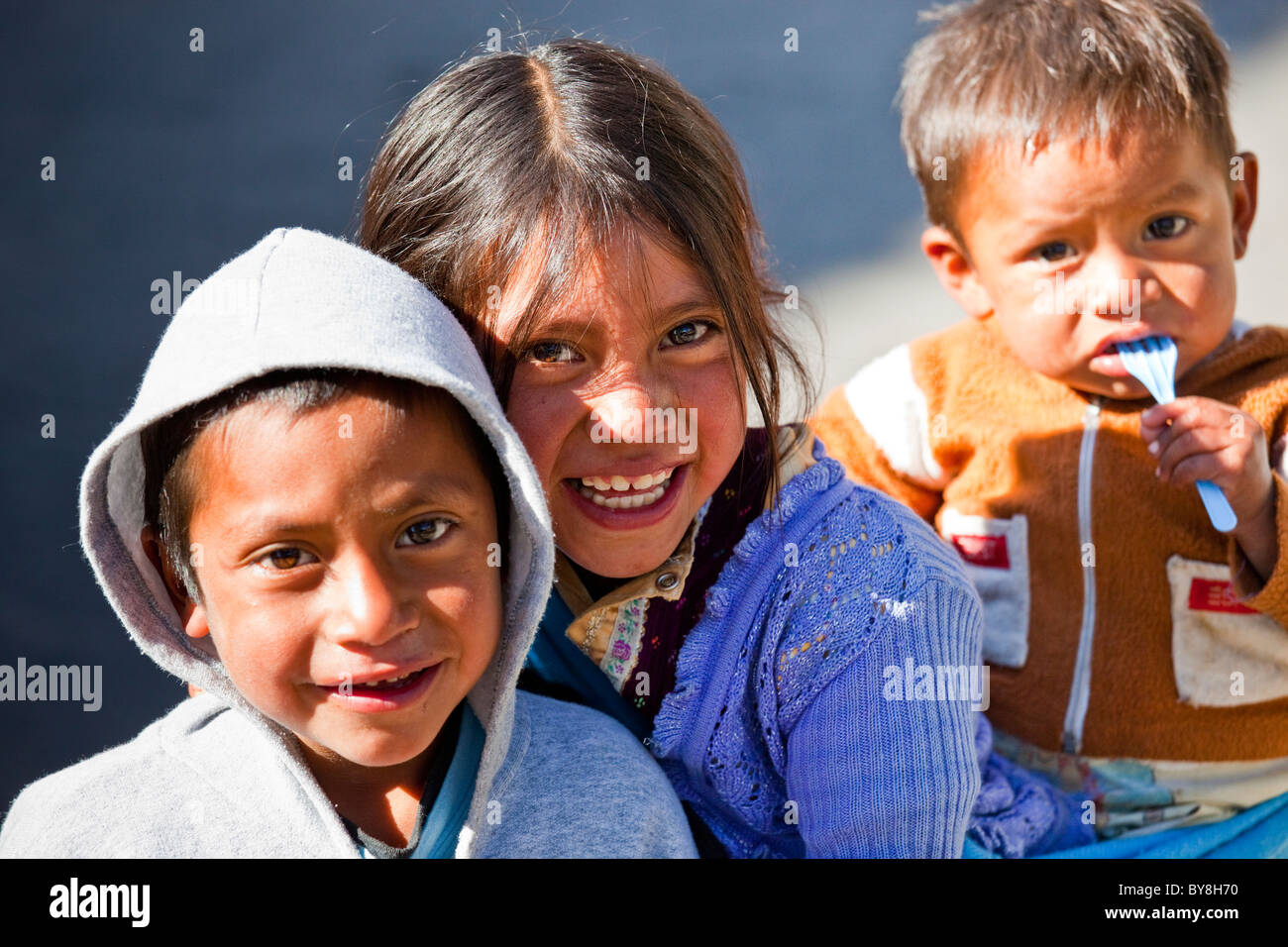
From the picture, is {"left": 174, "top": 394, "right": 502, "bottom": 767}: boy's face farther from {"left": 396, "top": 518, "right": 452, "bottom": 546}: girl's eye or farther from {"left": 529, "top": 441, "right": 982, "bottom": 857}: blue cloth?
{"left": 529, "top": 441, "right": 982, "bottom": 857}: blue cloth

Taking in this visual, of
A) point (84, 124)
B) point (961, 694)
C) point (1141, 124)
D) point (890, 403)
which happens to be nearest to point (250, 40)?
point (84, 124)

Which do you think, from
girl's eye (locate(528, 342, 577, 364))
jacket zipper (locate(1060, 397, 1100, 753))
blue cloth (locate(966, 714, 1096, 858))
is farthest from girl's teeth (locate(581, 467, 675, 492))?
jacket zipper (locate(1060, 397, 1100, 753))

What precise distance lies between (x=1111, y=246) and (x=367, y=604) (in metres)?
0.85

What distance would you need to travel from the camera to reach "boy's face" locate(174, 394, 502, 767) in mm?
1005

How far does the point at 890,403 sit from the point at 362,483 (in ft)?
2.63

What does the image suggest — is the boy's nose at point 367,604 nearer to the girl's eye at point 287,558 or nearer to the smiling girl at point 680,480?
the girl's eye at point 287,558

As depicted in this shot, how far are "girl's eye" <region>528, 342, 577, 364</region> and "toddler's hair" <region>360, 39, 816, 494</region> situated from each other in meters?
0.02

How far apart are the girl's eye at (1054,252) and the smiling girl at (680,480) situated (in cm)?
34

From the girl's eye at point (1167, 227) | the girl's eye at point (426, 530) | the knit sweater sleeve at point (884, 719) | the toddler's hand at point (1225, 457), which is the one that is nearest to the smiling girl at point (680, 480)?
the knit sweater sleeve at point (884, 719)

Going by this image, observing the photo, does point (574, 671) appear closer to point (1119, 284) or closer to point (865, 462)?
point (865, 462)

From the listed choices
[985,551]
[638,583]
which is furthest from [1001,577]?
[638,583]

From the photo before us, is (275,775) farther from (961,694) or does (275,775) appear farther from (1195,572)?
(1195,572)

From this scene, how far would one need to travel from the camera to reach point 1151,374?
56.2 inches

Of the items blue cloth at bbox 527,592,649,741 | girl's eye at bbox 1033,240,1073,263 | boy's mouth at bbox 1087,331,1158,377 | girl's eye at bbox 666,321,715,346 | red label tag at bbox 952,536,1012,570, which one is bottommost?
Answer: blue cloth at bbox 527,592,649,741
